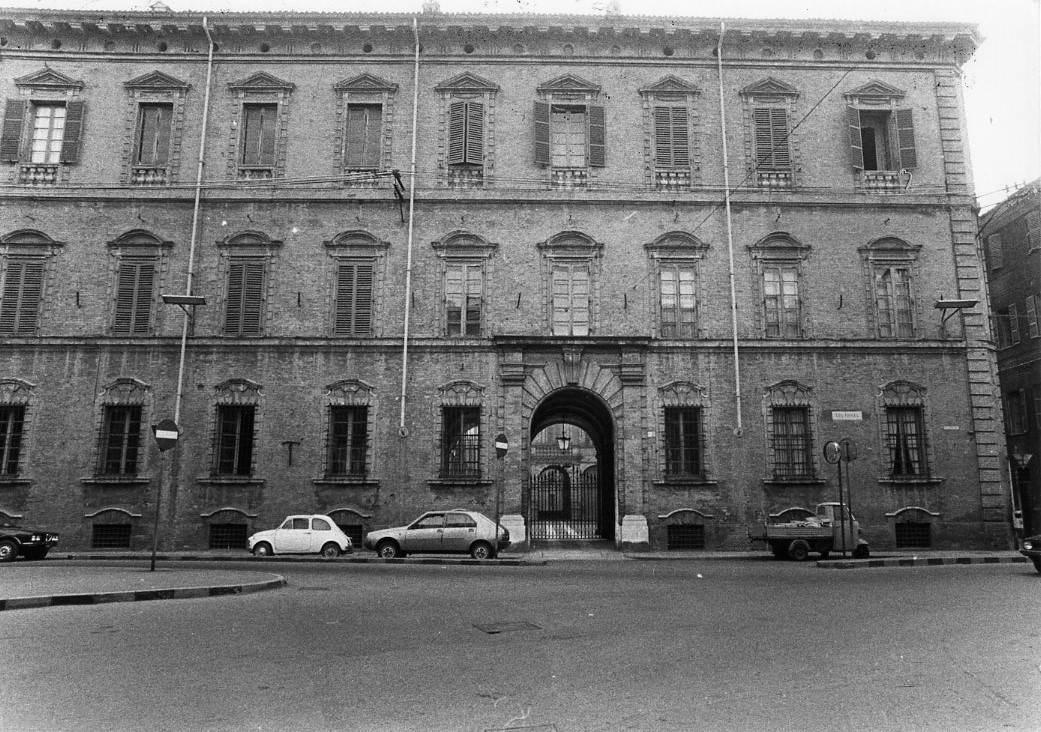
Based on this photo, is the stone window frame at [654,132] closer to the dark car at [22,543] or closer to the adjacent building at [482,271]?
the adjacent building at [482,271]

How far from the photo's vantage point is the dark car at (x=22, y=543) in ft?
62.4

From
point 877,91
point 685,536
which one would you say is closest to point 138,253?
point 685,536

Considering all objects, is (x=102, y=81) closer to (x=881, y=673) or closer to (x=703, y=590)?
(x=703, y=590)

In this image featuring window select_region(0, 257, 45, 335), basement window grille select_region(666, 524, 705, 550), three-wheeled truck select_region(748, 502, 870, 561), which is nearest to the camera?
three-wheeled truck select_region(748, 502, 870, 561)

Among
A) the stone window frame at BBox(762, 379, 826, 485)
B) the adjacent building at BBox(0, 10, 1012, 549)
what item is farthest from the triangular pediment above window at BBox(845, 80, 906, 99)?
the stone window frame at BBox(762, 379, 826, 485)

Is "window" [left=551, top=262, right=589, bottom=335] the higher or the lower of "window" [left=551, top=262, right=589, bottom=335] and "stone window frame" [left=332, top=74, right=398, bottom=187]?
the lower

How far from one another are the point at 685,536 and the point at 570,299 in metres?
7.76

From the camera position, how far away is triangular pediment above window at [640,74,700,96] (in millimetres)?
23781

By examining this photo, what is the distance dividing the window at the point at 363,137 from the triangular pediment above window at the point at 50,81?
863 cm

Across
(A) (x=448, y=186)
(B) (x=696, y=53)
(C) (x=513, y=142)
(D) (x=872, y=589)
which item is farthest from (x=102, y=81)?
(D) (x=872, y=589)

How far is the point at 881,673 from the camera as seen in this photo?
661 centimetres

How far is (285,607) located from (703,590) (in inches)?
260

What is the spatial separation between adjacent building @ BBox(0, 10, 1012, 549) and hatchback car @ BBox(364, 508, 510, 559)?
2.22 m

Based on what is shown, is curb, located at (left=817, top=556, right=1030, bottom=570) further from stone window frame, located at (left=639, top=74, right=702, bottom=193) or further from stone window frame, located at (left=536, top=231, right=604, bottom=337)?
stone window frame, located at (left=639, top=74, right=702, bottom=193)
